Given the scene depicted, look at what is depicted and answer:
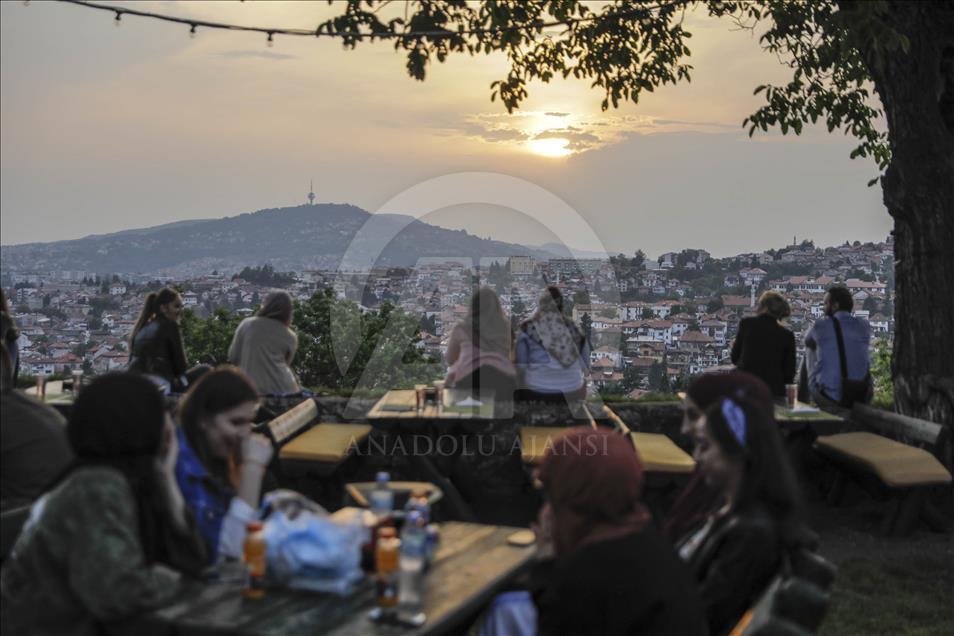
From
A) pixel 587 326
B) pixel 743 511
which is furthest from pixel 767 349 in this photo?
pixel 743 511

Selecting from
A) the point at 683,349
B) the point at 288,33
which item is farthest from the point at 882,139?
the point at 288,33

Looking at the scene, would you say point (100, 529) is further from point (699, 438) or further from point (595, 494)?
point (699, 438)

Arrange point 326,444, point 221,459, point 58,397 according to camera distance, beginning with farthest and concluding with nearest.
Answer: point 58,397 → point 326,444 → point 221,459

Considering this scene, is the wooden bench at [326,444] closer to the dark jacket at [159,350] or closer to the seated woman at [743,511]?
the dark jacket at [159,350]

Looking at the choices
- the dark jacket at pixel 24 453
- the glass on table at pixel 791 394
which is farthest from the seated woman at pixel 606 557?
the glass on table at pixel 791 394

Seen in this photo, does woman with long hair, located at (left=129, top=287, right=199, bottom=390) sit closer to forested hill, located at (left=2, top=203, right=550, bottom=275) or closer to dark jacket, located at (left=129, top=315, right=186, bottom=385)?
dark jacket, located at (left=129, top=315, right=186, bottom=385)

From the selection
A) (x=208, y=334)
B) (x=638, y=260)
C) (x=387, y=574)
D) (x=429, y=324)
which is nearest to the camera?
(x=387, y=574)

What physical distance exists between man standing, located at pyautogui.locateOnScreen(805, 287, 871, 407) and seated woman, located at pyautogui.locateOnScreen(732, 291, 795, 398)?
0.81 ft

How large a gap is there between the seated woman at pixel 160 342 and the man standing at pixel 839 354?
16.0ft

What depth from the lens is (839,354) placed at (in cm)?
838

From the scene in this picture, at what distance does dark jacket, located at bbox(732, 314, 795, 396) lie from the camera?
8273mm

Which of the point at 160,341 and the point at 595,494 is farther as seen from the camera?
the point at 160,341

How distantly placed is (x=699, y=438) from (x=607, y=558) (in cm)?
84

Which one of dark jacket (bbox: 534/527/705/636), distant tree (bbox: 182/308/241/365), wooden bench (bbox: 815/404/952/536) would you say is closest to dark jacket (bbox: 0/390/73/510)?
dark jacket (bbox: 534/527/705/636)
